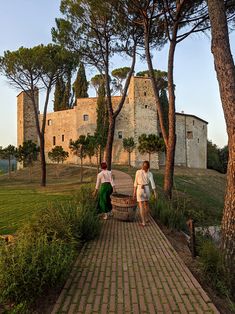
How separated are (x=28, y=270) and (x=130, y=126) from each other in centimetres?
4227

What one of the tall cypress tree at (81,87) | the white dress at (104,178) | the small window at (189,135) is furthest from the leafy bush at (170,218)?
the tall cypress tree at (81,87)

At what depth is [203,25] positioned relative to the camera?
13.3m

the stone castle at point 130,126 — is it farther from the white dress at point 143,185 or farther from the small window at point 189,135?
the white dress at point 143,185

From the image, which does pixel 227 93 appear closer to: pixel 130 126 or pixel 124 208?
pixel 124 208

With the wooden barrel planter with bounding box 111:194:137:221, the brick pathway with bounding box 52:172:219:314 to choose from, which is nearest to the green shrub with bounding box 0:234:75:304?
the brick pathway with bounding box 52:172:219:314

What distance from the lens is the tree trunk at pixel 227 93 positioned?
6.05m

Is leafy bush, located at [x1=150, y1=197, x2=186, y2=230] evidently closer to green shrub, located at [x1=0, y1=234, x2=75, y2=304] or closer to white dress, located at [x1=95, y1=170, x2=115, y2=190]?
white dress, located at [x1=95, y1=170, x2=115, y2=190]

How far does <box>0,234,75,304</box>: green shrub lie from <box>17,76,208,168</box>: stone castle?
1568 inches

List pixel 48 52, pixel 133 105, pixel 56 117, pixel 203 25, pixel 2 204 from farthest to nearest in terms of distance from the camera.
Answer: pixel 56 117 < pixel 133 105 < pixel 48 52 < pixel 203 25 < pixel 2 204

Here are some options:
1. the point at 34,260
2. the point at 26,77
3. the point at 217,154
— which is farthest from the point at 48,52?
the point at 217,154

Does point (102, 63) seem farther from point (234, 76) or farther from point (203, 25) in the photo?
point (234, 76)

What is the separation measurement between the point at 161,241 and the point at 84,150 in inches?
1124

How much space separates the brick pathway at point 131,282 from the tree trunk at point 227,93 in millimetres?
1035

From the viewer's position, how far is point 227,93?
627 cm
